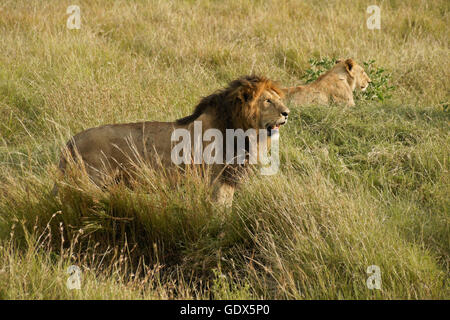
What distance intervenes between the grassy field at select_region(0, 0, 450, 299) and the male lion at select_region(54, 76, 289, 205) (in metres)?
0.24

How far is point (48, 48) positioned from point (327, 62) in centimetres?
400

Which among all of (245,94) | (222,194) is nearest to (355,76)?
(245,94)

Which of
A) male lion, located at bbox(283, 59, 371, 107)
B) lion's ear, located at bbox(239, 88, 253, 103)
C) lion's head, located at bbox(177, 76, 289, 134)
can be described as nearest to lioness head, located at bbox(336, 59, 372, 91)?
male lion, located at bbox(283, 59, 371, 107)

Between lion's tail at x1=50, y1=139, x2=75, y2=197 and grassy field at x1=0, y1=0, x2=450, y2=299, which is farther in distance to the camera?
Result: lion's tail at x1=50, y1=139, x2=75, y2=197

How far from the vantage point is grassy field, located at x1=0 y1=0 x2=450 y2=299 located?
3.46m

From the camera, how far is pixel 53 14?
1005 centimetres

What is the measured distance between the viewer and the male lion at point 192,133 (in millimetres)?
4457

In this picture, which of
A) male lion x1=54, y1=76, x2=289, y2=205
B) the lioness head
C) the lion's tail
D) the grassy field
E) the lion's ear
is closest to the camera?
the grassy field

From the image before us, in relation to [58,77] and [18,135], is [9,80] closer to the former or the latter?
[58,77]

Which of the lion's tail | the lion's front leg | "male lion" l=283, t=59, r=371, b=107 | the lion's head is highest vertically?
"male lion" l=283, t=59, r=371, b=107

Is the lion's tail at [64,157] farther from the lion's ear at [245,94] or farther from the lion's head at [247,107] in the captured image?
the lion's ear at [245,94]

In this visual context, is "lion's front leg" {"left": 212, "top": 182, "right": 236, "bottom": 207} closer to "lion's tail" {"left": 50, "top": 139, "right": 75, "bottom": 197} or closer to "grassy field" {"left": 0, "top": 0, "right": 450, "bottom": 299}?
"grassy field" {"left": 0, "top": 0, "right": 450, "bottom": 299}

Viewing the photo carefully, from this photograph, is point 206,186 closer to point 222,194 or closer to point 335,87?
point 222,194

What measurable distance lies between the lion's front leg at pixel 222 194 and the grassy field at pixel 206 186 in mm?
203
